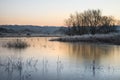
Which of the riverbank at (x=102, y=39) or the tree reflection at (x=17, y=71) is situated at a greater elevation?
the tree reflection at (x=17, y=71)

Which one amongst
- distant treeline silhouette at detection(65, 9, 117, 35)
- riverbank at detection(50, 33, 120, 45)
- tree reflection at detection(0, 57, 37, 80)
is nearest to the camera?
tree reflection at detection(0, 57, 37, 80)

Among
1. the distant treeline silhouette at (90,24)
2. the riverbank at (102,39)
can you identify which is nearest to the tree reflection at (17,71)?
the riverbank at (102,39)

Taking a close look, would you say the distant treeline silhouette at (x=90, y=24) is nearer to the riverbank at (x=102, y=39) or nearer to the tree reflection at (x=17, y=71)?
the riverbank at (x=102, y=39)

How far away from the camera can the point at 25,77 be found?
9.85 m

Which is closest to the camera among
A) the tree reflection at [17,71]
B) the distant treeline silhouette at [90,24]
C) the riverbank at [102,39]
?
the tree reflection at [17,71]

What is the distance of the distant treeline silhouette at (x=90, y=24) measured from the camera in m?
56.0

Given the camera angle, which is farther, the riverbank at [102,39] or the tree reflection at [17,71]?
the riverbank at [102,39]

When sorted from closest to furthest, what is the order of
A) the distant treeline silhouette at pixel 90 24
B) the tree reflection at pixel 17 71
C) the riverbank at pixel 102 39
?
the tree reflection at pixel 17 71
the riverbank at pixel 102 39
the distant treeline silhouette at pixel 90 24

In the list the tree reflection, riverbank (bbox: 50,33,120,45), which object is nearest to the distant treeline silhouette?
riverbank (bbox: 50,33,120,45)

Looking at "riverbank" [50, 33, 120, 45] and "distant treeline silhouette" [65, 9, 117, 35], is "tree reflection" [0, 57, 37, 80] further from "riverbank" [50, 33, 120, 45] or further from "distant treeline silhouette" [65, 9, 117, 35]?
"distant treeline silhouette" [65, 9, 117, 35]

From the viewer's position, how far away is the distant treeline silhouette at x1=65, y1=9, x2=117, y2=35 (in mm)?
55969

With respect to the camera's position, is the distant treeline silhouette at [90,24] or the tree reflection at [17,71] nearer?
the tree reflection at [17,71]

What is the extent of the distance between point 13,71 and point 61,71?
2044 mm

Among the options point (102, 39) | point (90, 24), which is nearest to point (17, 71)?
point (102, 39)
